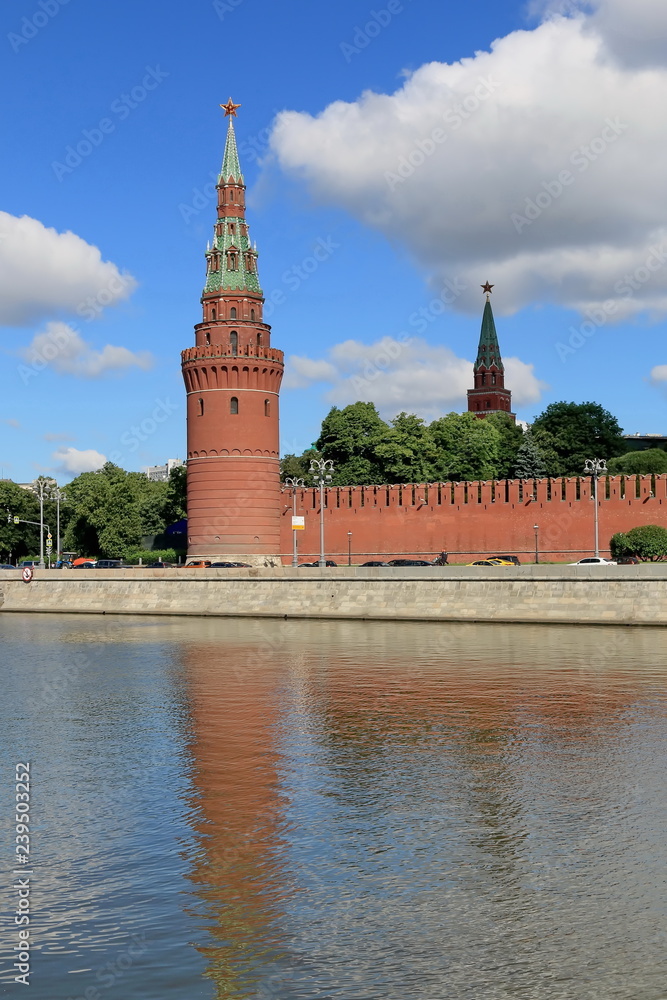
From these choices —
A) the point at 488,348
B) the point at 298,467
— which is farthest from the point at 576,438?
the point at 488,348

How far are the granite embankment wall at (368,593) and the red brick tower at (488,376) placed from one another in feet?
232

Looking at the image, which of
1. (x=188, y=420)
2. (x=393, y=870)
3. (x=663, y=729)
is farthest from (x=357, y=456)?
(x=393, y=870)

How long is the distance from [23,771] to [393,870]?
6.25 m

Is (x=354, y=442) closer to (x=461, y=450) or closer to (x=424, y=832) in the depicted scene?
(x=461, y=450)

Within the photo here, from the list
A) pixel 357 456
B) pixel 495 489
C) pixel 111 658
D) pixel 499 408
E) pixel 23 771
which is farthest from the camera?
pixel 499 408

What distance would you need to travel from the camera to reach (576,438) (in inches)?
2736

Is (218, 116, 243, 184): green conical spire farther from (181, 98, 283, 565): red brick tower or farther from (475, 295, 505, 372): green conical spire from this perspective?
(475, 295, 505, 372): green conical spire

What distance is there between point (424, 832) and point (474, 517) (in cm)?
4261

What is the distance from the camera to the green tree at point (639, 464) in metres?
60.9

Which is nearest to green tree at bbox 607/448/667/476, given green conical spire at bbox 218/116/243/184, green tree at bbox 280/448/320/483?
green tree at bbox 280/448/320/483

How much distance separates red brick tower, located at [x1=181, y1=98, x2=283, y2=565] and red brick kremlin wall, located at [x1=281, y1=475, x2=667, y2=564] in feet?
10.2

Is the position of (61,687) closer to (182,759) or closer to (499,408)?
(182,759)

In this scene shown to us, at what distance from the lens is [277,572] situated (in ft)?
131

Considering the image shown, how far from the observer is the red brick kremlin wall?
162 feet
